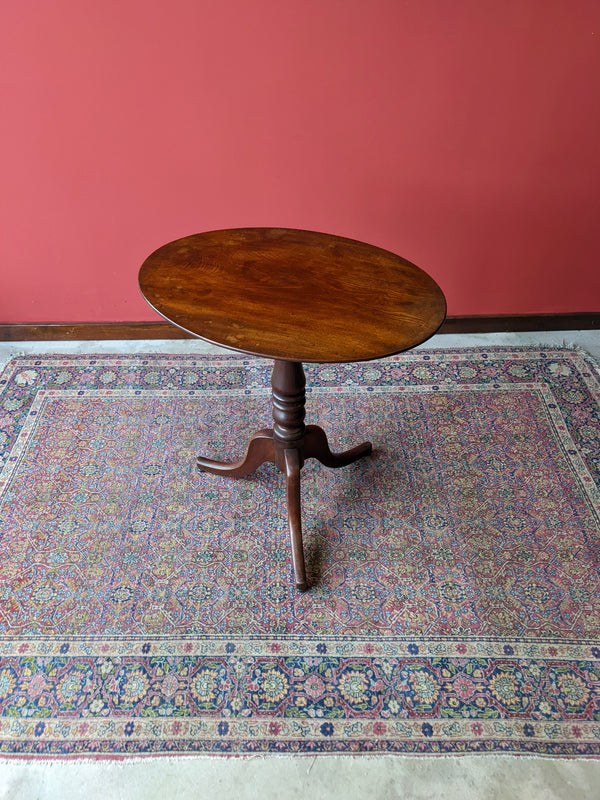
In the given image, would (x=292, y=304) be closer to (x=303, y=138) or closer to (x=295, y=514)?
(x=295, y=514)

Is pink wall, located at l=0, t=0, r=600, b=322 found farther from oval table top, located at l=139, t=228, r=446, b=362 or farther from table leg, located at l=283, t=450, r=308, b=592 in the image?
table leg, located at l=283, t=450, r=308, b=592

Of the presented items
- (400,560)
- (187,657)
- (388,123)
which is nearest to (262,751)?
(187,657)

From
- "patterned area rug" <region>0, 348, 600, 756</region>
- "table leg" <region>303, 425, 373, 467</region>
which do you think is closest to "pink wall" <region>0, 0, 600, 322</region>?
"patterned area rug" <region>0, 348, 600, 756</region>

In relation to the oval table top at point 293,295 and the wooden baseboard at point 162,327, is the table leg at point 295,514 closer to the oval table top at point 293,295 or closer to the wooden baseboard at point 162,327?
the oval table top at point 293,295

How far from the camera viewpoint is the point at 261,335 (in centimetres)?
156

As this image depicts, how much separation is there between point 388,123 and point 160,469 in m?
1.59

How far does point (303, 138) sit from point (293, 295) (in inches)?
42.7

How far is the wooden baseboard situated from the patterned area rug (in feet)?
0.60

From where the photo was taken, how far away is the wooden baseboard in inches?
115

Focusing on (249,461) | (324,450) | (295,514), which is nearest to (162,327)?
(249,461)

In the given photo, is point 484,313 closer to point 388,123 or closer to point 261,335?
point 388,123

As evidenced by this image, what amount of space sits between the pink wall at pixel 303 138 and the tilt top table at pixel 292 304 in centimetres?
69

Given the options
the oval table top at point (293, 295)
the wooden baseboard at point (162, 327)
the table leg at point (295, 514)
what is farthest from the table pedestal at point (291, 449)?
the wooden baseboard at point (162, 327)

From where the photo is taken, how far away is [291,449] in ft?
6.67
